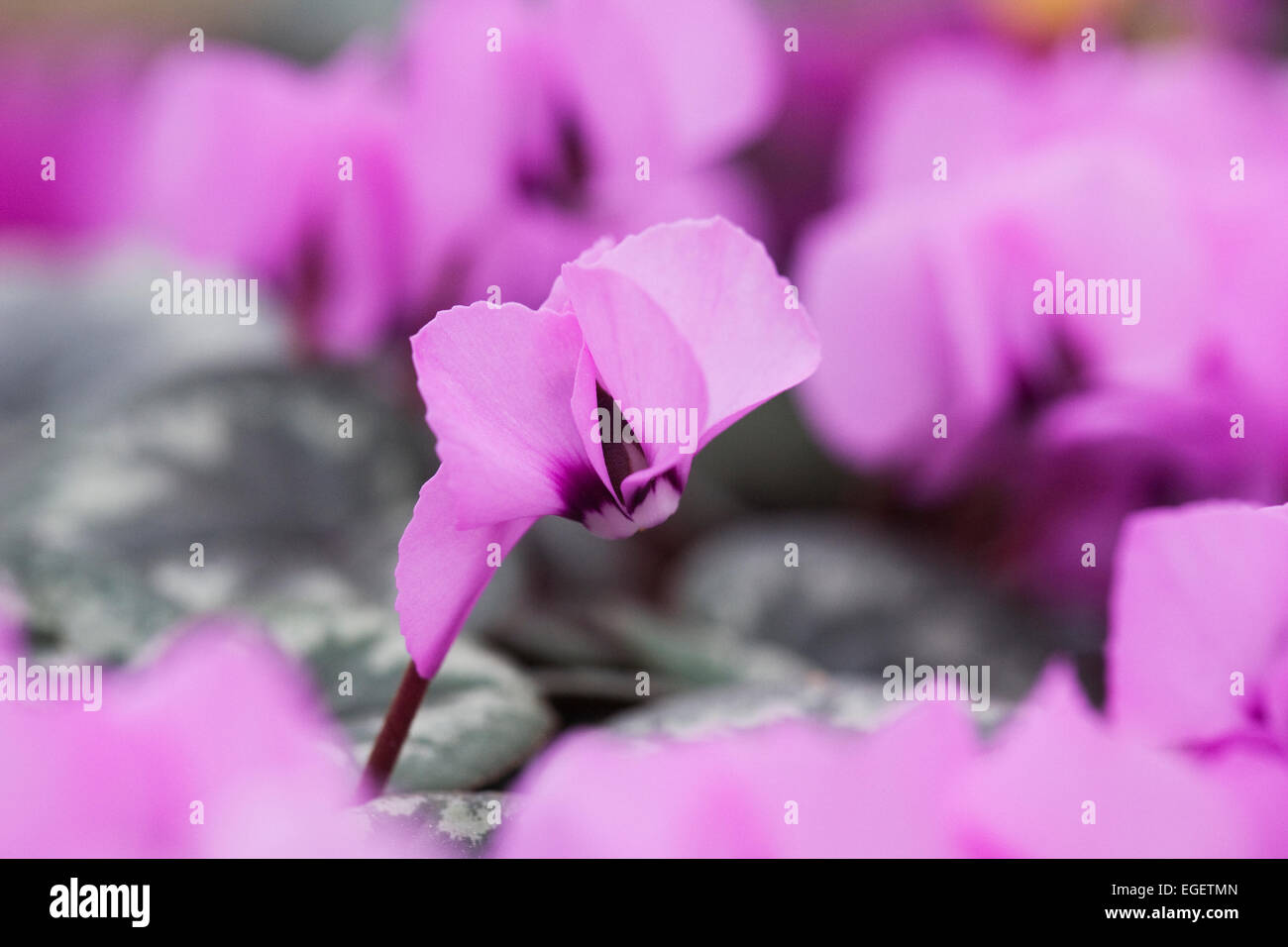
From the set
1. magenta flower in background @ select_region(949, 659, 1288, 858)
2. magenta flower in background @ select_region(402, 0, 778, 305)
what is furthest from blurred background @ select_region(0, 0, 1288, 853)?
magenta flower in background @ select_region(949, 659, 1288, 858)

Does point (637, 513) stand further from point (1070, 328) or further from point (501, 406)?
point (1070, 328)

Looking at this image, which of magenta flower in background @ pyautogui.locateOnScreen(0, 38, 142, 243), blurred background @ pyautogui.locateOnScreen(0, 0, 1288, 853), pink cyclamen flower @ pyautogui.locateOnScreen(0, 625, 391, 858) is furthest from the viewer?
magenta flower in background @ pyautogui.locateOnScreen(0, 38, 142, 243)

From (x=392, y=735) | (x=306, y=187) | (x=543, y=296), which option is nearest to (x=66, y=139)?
(x=306, y=187)

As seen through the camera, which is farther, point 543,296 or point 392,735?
point 543,296

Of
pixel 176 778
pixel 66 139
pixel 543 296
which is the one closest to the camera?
pixel 176 778

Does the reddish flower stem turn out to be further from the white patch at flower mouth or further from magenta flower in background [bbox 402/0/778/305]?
magenta flower in background [bbox 402/0/778/305]

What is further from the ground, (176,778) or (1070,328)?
(1070,328)
